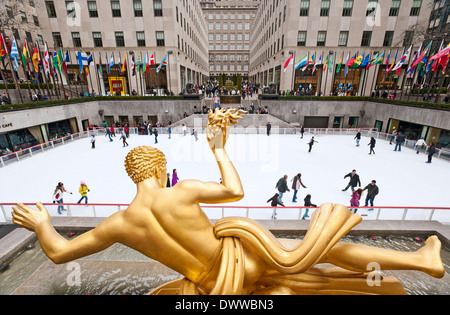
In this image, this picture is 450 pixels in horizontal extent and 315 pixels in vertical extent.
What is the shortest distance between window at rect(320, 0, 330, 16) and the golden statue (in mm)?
29655

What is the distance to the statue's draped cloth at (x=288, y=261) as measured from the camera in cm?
231

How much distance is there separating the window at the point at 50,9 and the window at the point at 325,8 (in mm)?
30378

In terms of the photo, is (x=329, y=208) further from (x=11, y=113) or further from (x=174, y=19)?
(x=174, y=19)

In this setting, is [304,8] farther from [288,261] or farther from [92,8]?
[288,261]

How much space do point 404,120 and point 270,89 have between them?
13981 millimetres

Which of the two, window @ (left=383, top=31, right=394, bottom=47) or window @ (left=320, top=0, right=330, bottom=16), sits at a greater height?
window @ (left=320, top=0, right=330, bottom=16)

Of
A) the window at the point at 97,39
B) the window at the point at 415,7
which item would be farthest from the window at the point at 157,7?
the window at the point at 415,7

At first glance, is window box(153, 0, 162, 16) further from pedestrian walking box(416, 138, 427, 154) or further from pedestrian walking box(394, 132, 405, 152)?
pedestrian walking box(416, 138, 427, 154)

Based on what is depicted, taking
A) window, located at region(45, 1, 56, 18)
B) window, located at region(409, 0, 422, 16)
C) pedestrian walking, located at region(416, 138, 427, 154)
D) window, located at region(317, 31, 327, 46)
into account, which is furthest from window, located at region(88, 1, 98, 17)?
window, located at region(409, 0, 422, 16)

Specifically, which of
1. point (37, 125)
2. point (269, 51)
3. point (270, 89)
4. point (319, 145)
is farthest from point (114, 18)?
point (319, 145)

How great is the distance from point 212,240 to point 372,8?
3311cm

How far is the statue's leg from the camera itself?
2324 millimetres

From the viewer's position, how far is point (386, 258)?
7.77 feet

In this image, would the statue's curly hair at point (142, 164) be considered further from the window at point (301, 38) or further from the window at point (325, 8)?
the window at point (325, 8)
